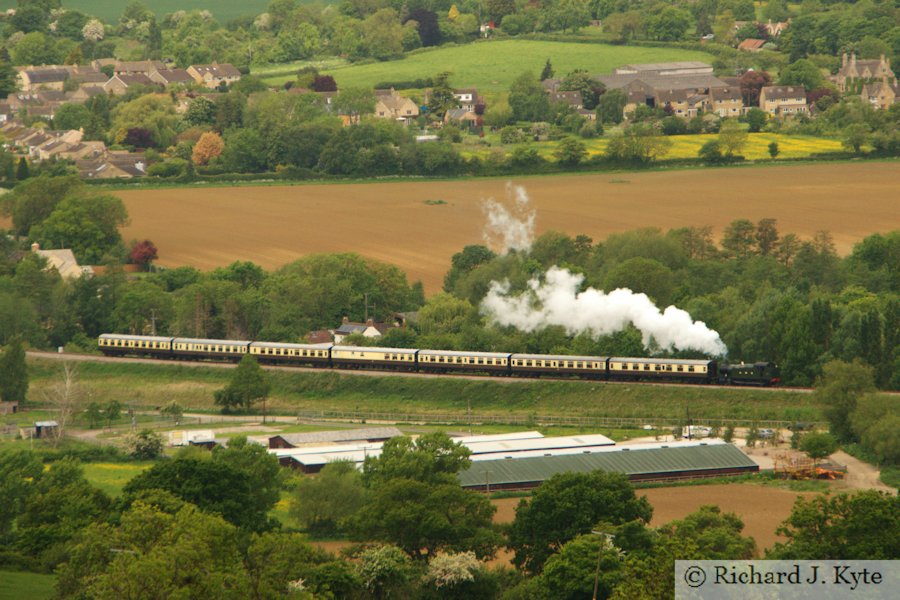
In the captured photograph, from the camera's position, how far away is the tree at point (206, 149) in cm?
14400

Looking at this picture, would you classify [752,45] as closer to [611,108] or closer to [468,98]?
[611,108]

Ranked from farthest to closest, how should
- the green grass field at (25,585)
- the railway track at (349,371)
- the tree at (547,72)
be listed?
A: the tree at (547,72)
the railway track at (349,371)
the green grass field at (25,585)

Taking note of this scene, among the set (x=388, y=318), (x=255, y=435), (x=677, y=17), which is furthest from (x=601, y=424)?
(x=677, y=17)

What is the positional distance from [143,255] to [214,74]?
71.4m

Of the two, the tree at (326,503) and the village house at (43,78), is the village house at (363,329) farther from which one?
the village house at (43,78)

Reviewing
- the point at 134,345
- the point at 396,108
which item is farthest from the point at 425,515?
the point at 396,108

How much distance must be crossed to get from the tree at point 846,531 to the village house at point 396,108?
111601mm

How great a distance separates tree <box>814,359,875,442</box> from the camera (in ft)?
236

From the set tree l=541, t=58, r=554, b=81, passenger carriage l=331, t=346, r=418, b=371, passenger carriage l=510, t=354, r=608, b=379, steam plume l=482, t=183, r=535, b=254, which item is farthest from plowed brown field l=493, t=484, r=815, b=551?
tree l=541, t=58, r=554, b=81

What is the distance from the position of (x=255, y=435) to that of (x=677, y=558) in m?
36.0

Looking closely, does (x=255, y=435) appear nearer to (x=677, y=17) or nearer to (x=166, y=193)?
(x=166, y=193)

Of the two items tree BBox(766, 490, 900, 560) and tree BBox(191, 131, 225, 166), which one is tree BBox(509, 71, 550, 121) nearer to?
tree BBox(191, 131, 225, 166)

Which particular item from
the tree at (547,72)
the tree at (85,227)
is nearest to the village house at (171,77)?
the tree at (547,72)

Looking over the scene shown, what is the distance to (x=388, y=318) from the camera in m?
94.8
